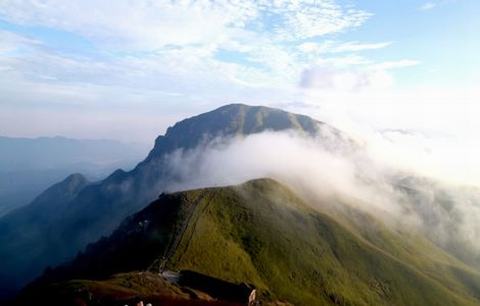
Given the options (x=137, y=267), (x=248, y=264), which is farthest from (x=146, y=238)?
(x=248, y=264)

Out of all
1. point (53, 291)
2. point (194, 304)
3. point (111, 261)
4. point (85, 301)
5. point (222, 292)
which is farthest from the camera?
point (111, 261)

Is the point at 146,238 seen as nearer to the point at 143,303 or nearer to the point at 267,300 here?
the point at 267,300

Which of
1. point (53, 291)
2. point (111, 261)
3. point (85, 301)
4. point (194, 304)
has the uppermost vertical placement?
point (194, 304)

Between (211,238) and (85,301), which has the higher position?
(85,301)

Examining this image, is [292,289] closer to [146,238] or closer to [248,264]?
[248,264]

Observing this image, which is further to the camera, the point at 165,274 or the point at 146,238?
the point at 146,238

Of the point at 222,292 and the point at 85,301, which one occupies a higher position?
the point at 85,301

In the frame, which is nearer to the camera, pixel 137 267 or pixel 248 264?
pixel 137 267

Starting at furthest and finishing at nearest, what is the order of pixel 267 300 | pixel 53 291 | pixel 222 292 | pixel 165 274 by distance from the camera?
pixel 267 300 < pixel 165 274 < pixel 222 292 < pixel 53 291

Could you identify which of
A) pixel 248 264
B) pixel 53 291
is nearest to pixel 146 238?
pixel 248 264
